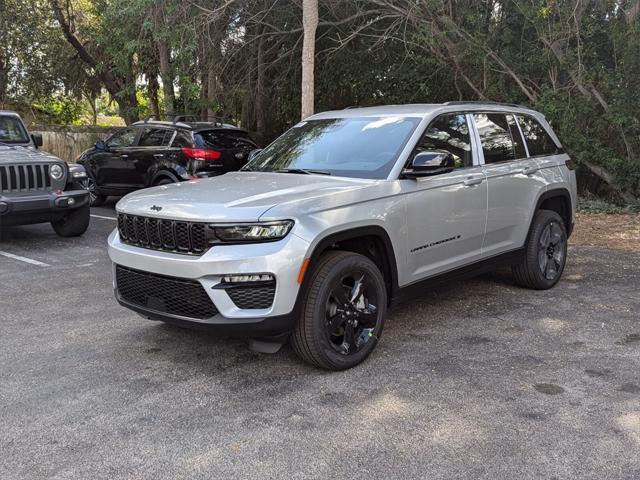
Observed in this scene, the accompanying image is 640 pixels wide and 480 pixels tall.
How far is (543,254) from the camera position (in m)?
6.24

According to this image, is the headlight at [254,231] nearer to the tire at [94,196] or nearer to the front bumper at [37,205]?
the front bumper at [37,205]

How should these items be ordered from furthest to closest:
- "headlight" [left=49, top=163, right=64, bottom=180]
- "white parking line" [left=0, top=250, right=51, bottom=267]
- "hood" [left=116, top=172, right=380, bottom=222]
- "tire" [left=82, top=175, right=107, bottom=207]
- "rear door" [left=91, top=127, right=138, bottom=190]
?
"tire" [left=82, top=175, right=107, bottom=207]
"rear door" [left=91, top=127, right=138, bottom=190]
"headlight" [left=49, top=163, right=64, bottom=180]
"white parking line" [left=0, top=250, right=51, bottom=267]
"hood" [left=116, top=172, right=380, bottom=222]

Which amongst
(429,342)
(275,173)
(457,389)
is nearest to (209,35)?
(275,173)

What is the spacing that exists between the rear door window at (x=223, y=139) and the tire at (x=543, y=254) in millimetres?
5794

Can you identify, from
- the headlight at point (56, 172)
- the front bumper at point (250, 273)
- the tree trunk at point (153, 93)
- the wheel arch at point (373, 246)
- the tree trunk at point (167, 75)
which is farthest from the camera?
the tree trunk at point (153, 93)

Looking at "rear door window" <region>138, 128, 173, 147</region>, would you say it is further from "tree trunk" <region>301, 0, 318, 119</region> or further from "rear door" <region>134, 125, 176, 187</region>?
"tree trunk" <region>301, 0, 318, 119</region>

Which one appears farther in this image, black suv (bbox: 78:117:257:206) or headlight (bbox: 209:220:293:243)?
black suv (bbox: 78:117:257:206)

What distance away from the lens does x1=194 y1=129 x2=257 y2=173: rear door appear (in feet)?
33.9

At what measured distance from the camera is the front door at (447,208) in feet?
15.6

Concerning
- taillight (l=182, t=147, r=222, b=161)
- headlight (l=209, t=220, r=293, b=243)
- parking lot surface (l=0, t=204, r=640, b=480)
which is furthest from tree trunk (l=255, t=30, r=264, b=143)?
headlight (l=209, t=220, r=293, b=243)

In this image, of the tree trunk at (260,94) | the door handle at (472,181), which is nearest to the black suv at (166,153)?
the tree trunk at (260,94)

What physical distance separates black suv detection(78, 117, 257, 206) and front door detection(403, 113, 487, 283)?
5.70m

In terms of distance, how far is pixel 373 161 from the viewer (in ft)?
15.8

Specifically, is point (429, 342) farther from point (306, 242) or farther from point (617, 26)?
point (617, 26)
